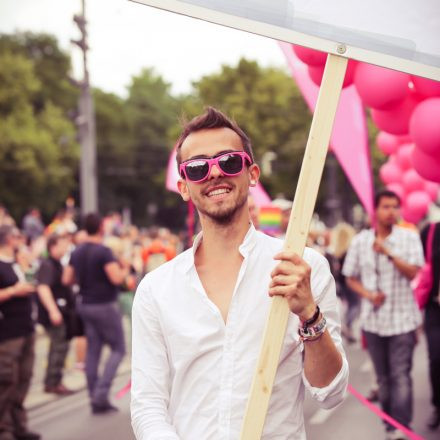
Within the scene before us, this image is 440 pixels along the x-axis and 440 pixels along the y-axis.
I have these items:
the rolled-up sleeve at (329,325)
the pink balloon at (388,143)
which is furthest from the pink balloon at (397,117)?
the pink balloon at (388,143)

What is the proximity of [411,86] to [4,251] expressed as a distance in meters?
3.75

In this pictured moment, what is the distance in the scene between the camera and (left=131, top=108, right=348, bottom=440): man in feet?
7.16

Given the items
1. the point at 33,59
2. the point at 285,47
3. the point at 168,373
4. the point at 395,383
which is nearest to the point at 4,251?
the point at 285,47

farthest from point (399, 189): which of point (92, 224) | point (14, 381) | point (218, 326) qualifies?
point (218, 326)

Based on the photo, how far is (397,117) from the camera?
15.7ft

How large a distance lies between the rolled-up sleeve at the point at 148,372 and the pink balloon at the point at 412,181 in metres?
6.84

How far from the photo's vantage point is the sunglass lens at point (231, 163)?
228 cm

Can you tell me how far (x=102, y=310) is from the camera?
782 cm

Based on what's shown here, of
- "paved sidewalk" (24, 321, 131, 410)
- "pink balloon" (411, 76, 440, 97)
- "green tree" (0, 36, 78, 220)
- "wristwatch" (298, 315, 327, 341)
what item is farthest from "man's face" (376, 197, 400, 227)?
"green tree" (0, 36, 78, 220)

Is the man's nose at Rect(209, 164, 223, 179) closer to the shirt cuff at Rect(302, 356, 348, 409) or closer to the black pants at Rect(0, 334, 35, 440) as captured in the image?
the shirt cuff at Rect(302, 356, 348, 409)

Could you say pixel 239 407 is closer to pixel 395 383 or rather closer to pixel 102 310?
pixel 395 383

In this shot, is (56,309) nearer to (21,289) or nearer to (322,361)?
(21,289)

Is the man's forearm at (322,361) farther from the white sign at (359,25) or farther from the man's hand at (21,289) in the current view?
the man's hand at (21,289)

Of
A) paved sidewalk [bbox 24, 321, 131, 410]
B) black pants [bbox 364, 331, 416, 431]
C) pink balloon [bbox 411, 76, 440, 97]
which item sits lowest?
paved sidewalk [bbox 24, 321, 131, 410]
